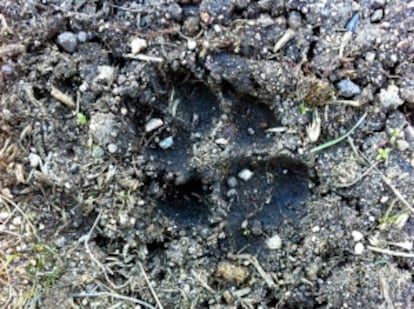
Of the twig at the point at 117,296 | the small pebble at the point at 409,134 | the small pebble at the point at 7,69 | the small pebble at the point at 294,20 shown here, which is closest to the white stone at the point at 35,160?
the small pebble at the point at 7,69

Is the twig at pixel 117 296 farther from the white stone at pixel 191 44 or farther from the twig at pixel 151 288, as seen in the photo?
the white stone at pixel 191 44

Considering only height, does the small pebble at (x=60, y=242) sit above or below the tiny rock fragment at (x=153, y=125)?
below

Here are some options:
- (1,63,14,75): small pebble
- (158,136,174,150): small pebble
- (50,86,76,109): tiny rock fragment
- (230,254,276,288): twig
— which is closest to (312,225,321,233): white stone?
(230,254,276,288): twig

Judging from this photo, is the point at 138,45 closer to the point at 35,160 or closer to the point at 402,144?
the point at 35,160

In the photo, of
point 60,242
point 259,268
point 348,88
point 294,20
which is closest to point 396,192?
point 348,88

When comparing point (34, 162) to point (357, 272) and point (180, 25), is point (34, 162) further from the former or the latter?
point (357, 272)

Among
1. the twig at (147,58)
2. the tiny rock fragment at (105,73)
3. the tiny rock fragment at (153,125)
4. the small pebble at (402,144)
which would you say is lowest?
the tiny rock fragment at (153,125)

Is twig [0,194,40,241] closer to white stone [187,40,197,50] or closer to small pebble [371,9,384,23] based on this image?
white stone [187,40,197,50]

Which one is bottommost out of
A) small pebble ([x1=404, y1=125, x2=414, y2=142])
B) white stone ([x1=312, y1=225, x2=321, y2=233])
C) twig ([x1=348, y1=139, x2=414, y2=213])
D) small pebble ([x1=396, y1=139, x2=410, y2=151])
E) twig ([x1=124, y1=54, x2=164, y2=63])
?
white stone ([x1=312, y1=225, x2=321, y2=233])
